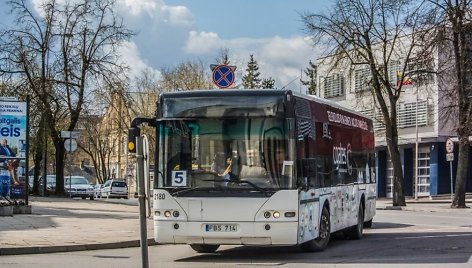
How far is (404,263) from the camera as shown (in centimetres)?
1215

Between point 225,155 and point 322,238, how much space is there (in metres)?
3.33

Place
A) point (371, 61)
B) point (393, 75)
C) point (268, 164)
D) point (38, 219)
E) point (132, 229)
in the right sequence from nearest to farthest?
point (268, 164)
point (132, 229)
point (38, 219)
point (371, 61)
point (393, 75)

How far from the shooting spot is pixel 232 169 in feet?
39.5

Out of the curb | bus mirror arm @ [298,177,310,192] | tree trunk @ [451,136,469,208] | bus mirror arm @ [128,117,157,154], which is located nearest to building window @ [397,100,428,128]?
tree trunk @ [451,136,469,208]

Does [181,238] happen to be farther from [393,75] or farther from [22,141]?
[393,75]

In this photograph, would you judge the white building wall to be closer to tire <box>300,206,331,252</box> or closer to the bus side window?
tire <box>300,206,331,252</box>

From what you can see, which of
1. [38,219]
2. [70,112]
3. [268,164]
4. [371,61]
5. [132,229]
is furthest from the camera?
[70,112]

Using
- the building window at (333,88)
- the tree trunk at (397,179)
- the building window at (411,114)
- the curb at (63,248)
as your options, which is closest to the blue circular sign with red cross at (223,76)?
the curb at (63,248)

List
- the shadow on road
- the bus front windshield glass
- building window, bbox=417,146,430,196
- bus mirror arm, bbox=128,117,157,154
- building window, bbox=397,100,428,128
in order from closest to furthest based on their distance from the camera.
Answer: bus mirror arm, bbox=128,117,157,154, the bus front windshield glass, the shadow on road, building window, bbox=397,100,428,128, building window, bbox=417,146,430,196

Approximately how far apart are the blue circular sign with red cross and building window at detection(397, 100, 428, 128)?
1344 inches

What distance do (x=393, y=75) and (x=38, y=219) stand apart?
1393 inches

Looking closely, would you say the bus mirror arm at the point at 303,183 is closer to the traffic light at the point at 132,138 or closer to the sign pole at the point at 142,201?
the traffic light at the point at 132,138

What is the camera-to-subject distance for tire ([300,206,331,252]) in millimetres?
13664

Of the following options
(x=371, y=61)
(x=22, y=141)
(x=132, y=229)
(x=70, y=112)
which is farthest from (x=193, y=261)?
(x=70, y=112)
